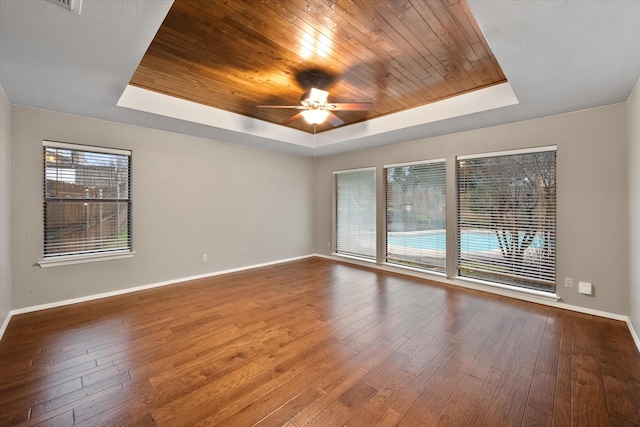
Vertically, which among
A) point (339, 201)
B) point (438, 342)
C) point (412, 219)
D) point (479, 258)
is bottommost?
point (438, 342)

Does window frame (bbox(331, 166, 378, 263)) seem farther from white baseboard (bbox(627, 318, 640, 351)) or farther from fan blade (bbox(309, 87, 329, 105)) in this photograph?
white baseboard (bbox(627, 318, 640, 351))

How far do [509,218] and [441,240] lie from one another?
1065mm

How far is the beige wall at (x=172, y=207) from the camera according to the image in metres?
3.30

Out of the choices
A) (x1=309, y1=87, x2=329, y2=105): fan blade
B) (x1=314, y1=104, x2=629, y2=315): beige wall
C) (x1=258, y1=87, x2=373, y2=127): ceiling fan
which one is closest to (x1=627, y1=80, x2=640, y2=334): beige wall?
(x1=314, y1=104, x2=629, y2=315): beige wall

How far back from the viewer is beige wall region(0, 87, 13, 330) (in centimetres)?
280

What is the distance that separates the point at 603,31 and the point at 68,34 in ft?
12.0

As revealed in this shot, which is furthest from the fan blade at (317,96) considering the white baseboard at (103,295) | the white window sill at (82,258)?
the white baseboard at (103,295)

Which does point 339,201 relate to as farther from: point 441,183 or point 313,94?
point 313,94

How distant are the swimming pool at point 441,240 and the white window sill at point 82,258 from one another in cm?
451

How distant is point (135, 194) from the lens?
406 centimetres

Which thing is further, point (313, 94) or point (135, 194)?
point (135, 194)

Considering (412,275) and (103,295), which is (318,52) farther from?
(103,295)

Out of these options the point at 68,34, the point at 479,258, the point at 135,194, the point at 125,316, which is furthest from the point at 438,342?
the point at 135,194

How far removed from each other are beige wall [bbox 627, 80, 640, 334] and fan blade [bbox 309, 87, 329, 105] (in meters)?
3.03
